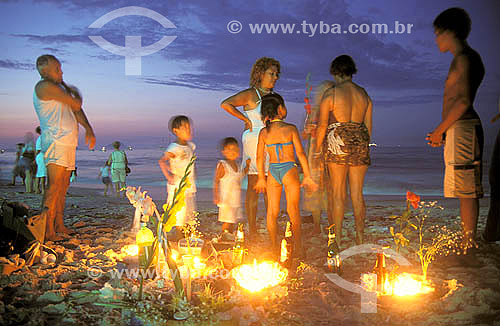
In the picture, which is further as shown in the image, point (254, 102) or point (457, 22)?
point (254, 102)

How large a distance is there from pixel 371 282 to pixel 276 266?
1.06 m

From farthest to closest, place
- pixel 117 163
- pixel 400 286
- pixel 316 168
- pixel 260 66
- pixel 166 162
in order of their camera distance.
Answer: pixel 117 163, pixel 316 168, pixel 166 162, pixel 260 66, pixel 400 286

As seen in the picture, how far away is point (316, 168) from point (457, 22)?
2.65m

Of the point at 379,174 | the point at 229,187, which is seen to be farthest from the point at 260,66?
the point at 379,174

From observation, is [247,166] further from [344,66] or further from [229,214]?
[344,66]

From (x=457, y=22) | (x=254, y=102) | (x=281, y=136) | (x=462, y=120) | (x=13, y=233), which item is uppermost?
(x=457, y=22)

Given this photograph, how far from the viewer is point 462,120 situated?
164 inches

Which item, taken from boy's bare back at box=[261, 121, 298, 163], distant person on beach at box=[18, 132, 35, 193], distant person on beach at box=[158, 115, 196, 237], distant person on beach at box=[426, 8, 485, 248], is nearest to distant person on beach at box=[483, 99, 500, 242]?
distant person on beach at box=[426, 8, 485, 248]

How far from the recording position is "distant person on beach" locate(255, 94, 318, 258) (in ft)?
14.6

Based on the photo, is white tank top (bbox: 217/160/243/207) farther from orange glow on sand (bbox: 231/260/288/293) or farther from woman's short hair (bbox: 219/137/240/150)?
orange glow on sand (bbox: 231/260/288/293)

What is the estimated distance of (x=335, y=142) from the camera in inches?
181

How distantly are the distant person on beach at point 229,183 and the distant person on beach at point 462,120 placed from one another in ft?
8.74

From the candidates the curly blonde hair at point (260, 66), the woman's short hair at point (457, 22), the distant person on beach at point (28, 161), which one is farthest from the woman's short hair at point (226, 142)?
the distant person on beach at point (28, 161)

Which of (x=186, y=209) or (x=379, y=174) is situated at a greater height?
(x=379, y=174)
